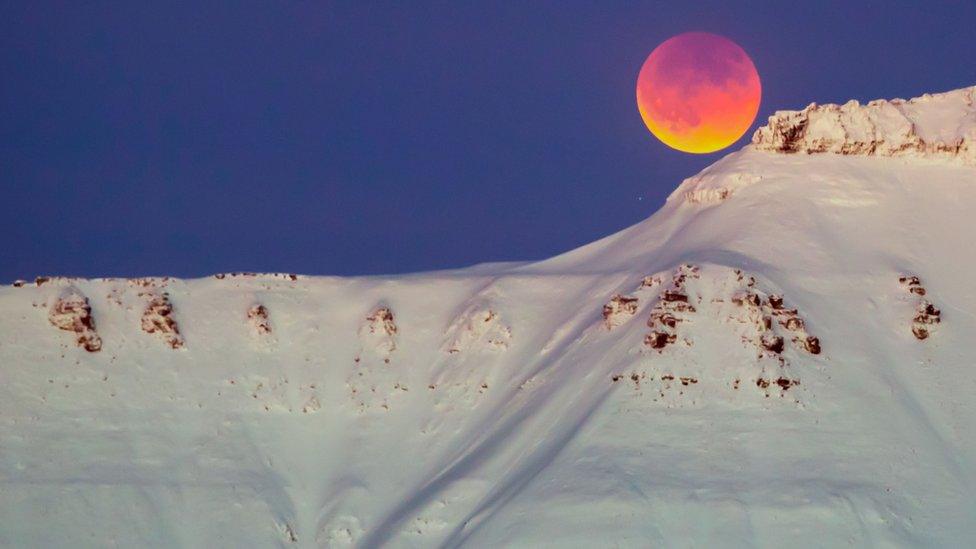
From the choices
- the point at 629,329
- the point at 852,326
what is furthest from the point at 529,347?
the point at 852,326

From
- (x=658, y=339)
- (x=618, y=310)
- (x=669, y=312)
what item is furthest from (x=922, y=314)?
(x=618, y=310)

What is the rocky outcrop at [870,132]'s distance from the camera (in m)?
132

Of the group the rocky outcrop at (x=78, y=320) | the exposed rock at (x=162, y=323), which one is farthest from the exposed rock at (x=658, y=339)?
the rocky outcrop at (x=78, y=320)

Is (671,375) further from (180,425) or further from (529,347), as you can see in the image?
(180,425)

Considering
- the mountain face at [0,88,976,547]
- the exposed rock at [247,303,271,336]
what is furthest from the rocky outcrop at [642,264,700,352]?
the exposed rock at [247,303,271,336]

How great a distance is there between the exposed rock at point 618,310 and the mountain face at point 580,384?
179 millimetres

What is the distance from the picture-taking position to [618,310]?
115m

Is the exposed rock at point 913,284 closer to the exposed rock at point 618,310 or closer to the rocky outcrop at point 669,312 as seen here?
the rocky outcrop at point 669,312

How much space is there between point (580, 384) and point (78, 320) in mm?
38189

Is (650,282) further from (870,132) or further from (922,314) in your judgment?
(870,132)

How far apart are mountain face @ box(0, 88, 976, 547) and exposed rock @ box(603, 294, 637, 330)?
18cm

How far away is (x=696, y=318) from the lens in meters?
111

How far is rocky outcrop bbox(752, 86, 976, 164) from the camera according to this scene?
131750mm

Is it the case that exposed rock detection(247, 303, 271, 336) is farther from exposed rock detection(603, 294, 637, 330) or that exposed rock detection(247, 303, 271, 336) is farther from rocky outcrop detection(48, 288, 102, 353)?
exposed rock detection(603, 294, 637, 330)
